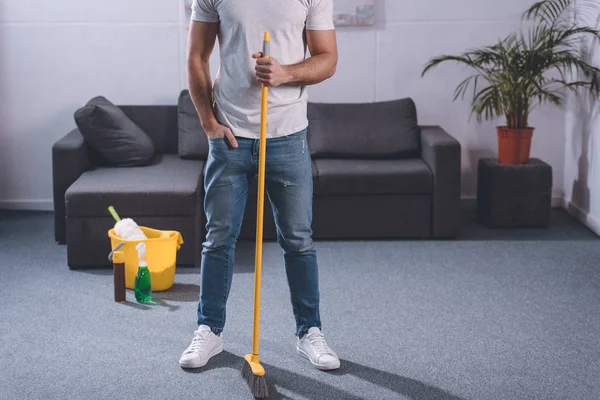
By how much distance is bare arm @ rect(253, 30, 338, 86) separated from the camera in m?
2.73

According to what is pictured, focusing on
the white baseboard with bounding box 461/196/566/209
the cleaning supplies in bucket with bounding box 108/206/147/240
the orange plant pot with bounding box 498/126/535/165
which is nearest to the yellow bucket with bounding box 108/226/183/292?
the cleaning supplies in bucket with bounding box 108/206/147/240

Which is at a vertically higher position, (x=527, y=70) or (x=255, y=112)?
(x=527, y=70)

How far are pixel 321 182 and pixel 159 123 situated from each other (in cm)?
110

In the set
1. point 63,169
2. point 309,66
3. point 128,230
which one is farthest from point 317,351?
point 63,169

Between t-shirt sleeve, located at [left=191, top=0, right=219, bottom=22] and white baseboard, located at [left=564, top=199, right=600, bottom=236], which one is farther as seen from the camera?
white baseboard, located at [left=564, top=199, right=600, bottom=236]

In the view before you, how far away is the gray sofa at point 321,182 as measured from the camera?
4.32m

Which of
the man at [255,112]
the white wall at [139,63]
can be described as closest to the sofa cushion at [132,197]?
the white wall at [139,63]

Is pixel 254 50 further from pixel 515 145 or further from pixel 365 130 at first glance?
pixel 515 145

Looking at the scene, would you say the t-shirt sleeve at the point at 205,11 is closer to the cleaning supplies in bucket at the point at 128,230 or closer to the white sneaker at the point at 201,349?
the white sneaker at the point at 201,349

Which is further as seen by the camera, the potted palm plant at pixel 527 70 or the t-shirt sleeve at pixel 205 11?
the potted palm plant at pixel 527 70

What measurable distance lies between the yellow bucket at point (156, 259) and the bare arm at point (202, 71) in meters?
1.16

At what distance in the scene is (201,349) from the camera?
10.1 feet

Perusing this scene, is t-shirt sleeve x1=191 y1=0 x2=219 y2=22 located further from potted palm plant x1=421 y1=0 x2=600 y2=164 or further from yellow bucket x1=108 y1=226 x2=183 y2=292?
potted palm plant x1=421 y1=0 x2=600 y2=164

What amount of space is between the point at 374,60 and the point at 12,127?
226 cm
